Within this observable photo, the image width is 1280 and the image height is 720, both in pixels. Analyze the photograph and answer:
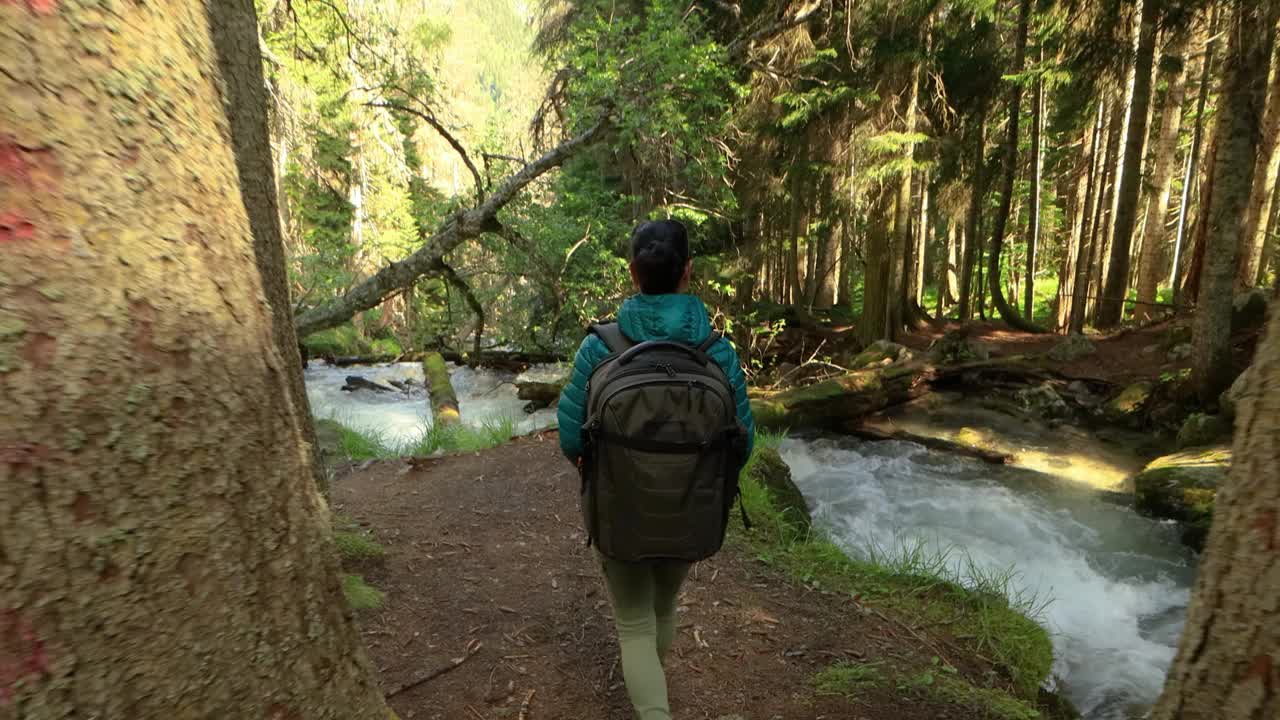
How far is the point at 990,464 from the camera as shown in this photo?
27.6 ft

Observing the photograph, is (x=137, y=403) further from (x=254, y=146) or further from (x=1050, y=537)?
(x=1050, y=537)

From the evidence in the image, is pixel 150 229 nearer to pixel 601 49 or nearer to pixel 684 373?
pixel 684 373

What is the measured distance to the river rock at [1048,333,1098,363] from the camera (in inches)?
456

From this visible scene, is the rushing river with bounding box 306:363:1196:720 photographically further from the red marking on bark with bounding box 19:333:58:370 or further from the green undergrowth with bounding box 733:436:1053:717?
the red marking on bark with bounding box 19:333:58:370

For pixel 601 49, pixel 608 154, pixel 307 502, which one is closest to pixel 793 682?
pixel 307 502

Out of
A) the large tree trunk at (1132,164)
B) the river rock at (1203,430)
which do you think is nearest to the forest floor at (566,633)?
the river rock at (1203,430)

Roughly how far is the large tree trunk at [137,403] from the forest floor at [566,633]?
2.03 m

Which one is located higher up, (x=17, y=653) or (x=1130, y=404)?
(x=17, y=653)

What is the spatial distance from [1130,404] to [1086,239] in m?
5.90

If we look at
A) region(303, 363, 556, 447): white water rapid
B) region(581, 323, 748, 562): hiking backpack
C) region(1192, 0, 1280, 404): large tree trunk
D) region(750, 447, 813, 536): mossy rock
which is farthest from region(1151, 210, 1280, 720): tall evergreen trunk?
region(1192, 0, 1280, 404): large tree trunk

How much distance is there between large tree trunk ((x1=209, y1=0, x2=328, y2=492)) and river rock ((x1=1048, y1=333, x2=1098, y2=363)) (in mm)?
12736

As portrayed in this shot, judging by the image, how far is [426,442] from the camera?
303 inches

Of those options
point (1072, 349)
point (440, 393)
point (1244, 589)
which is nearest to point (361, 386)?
point (440, 393)

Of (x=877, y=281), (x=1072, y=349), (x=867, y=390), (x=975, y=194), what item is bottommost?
(x=867, y=390)
